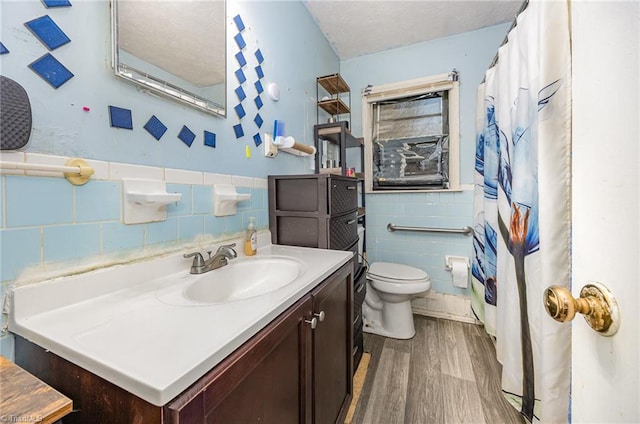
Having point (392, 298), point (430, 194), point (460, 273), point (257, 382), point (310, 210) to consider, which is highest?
point (430, 194)

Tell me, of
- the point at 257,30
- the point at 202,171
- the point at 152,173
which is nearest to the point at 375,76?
the point at 257,30

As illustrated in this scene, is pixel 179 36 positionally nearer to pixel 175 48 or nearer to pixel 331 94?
pixel 175 48

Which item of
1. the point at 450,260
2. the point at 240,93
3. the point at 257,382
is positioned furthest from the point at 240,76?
the point at 450,260

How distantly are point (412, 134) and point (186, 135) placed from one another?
6.37ft

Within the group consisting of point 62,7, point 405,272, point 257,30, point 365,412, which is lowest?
point 365,412

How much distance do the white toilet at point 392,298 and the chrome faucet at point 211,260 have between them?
47.2 inches

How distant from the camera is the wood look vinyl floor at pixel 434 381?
47.2 inches

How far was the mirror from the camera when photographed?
75 cm

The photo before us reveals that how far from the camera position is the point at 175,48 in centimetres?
91

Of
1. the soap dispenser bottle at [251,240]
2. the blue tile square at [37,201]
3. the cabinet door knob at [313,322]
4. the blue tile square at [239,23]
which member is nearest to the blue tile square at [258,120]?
the blue tile square at [239,23]

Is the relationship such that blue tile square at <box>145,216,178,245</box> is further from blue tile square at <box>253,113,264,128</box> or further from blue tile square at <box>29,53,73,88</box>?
blue tile square at <box>253,113,264,128</box>

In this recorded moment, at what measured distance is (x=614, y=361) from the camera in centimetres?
33

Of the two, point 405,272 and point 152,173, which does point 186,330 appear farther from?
point 405,272

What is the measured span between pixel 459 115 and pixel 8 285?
8.43 feet
